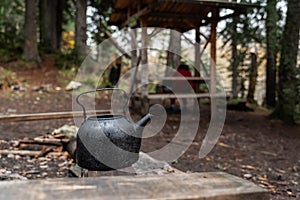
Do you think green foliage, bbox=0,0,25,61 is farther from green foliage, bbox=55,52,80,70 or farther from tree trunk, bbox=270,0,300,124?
tree trunk, bbox=270,0,300,124

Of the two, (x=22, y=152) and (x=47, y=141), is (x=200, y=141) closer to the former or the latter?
(x=47, y=141)

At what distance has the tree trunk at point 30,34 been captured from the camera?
10.1 meters

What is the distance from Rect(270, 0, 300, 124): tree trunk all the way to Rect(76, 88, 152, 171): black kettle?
4.92 m

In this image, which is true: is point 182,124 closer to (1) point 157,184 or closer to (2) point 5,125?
(2) point 5,125

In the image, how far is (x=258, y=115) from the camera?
836cm

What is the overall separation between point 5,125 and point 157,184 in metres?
5.45

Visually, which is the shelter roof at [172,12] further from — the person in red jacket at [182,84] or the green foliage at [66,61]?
the green foliage at [66,61]

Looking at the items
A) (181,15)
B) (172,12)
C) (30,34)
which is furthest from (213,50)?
(30,34)

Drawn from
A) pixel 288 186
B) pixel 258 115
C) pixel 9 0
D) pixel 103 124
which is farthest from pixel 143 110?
pixel 9 0

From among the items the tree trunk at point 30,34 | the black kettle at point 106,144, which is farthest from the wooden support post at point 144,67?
the tree trunk at point 30,34

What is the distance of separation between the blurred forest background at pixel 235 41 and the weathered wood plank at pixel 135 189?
17.7 ft

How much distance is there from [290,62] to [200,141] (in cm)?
259

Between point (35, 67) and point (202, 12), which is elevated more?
point (202, 12)

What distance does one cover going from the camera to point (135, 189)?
1229 millimetres
